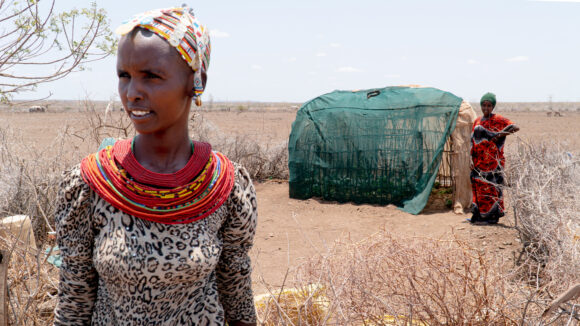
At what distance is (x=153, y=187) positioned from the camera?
1.09 meters

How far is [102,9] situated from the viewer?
9.52 ft

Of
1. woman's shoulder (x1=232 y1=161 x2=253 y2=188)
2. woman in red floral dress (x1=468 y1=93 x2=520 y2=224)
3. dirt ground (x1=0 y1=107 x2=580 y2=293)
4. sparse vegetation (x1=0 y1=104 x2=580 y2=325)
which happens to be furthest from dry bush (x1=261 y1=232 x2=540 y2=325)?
woman in red floral dress (x1=468 y1=93 x2=520 y2=224)

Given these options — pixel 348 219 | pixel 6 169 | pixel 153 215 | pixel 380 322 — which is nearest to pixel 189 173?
pixel 153 215

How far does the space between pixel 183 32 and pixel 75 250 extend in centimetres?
58

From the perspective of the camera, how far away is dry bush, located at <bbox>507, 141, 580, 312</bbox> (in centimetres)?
255

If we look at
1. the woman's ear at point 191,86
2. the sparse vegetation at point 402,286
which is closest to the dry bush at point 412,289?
the sparse vegetation at point 402,286

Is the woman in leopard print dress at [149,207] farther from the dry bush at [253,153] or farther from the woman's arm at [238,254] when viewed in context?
the dry bush at [253,153]

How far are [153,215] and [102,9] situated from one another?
7.60 ft

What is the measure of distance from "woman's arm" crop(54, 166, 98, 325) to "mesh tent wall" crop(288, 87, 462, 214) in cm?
736

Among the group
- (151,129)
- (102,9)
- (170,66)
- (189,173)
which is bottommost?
(189,173)

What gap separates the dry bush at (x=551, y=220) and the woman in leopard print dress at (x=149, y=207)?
1.51 m

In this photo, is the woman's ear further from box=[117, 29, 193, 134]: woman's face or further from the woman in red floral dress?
the woman in red floral dress

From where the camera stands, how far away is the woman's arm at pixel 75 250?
1067 mm

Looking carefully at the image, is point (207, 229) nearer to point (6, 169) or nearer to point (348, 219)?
point (6, 169)
